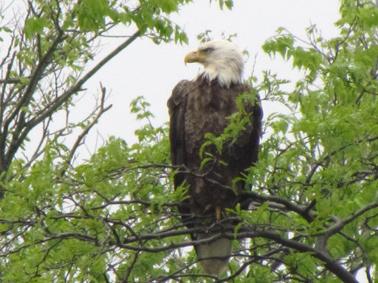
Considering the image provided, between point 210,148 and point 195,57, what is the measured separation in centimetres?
141

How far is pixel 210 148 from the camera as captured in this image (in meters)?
8.26

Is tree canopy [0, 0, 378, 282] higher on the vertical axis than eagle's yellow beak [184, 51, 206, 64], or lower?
lower

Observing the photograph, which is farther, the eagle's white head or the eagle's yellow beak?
the eagle's yellow beak

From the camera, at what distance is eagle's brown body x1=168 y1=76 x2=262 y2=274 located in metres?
8.41

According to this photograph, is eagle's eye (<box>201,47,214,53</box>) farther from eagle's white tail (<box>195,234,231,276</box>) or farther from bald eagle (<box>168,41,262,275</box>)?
eagle's white tail (<box>195,234,231,276</box>)

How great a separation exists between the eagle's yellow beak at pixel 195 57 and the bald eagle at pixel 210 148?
343mm

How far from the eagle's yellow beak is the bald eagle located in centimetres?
34

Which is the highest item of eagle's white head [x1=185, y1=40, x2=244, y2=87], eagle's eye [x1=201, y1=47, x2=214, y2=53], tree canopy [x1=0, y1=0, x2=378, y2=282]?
eagle's eye [x1=201, y1=47, x2=214, y2=53]

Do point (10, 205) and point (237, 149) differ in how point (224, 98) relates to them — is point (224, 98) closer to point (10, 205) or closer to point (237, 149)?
point (237, 149)

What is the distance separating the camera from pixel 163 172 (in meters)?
7.70

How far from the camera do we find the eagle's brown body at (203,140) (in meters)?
8.41

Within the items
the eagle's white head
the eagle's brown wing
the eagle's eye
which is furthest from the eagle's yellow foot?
the eagle's eye

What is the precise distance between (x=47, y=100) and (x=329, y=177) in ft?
20.9

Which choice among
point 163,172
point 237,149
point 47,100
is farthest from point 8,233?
point 47,100
